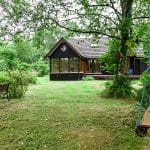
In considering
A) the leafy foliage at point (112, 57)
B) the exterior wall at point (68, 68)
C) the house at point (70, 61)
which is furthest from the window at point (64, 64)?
the leafy foliage at point (112, 57)

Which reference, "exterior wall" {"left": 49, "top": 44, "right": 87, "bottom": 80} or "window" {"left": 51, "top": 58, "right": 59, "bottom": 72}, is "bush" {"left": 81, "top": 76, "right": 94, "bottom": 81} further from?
"window" {"left": 51, "top": 58, "right": 59, "bottom": 72}

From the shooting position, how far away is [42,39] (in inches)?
696

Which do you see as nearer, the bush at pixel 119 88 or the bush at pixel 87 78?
the bush at pixel 119 88

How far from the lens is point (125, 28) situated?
1688 cm

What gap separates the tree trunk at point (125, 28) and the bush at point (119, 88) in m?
0.46

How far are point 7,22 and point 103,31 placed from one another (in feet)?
15.0

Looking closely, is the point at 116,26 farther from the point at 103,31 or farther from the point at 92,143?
the point at 92,143

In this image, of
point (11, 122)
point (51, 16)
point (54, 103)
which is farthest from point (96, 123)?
point (51, 16)

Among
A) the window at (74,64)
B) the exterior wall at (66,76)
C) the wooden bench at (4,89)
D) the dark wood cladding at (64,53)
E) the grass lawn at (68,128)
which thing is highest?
the dark wood cladding at (64,53)

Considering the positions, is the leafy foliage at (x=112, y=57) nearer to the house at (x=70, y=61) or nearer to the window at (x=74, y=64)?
the house at (x=70, y=61)

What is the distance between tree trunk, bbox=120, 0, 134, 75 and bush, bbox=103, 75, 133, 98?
46 cm

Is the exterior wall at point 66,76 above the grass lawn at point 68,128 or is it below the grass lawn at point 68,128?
above

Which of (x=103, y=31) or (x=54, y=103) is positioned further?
(x=103, y=31)

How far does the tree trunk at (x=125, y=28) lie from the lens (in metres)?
16.9
